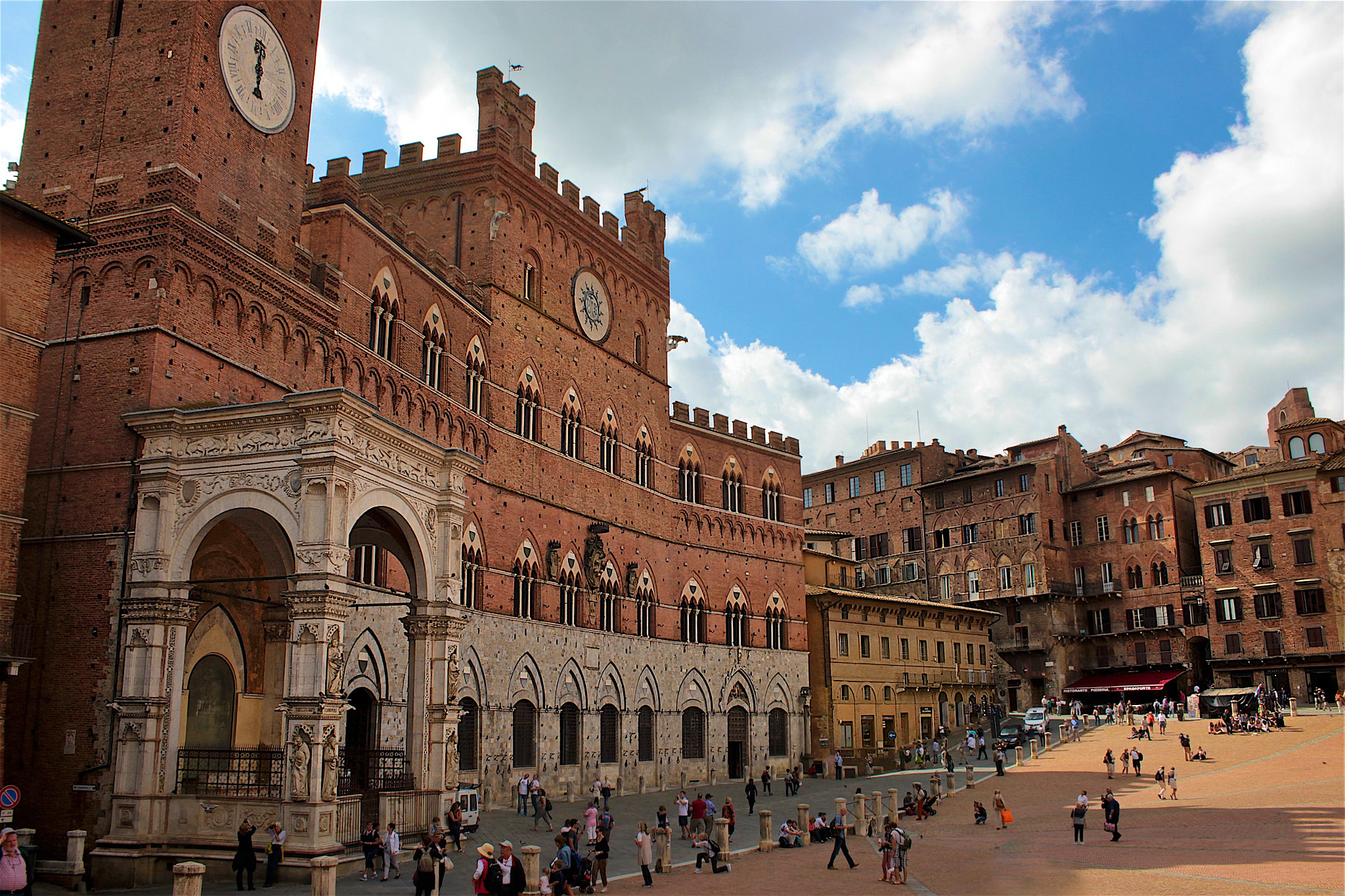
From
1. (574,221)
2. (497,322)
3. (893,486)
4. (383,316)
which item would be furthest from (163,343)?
(893,486)

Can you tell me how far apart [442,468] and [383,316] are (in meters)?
8.32

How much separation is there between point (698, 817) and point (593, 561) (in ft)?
38.7

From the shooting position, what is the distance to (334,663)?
59.4ft

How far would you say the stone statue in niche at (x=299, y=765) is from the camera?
17.2 metres

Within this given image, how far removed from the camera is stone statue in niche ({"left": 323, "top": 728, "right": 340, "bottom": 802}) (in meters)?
17.3

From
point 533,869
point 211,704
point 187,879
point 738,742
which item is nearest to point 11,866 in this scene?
point 187,879

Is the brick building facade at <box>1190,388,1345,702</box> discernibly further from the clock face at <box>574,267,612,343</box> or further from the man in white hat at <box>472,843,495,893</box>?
the man in white hat at <box>472,843,495,893</box>

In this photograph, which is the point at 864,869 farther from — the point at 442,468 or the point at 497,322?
the point at 497,322

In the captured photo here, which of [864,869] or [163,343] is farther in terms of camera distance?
[864,869]

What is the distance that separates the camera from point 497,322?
34000mm

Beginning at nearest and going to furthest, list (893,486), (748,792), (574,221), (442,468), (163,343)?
1. (163,343)
2. (442,468)
3. (748,792)
4. (574,221)
5. (893,486)

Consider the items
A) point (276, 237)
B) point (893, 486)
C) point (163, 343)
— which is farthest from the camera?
point (893, 486)

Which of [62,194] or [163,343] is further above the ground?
[62,194]

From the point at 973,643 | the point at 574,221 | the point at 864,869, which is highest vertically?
the point at 574,221
